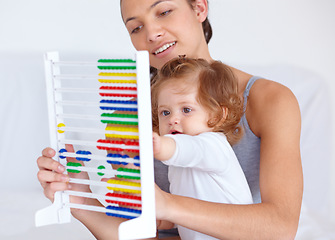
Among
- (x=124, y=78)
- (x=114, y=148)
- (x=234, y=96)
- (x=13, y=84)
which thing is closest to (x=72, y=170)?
(x=114, y=148)

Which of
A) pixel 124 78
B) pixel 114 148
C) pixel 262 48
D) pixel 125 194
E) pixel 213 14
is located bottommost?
pixel 125 194

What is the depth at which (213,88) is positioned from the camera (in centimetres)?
164

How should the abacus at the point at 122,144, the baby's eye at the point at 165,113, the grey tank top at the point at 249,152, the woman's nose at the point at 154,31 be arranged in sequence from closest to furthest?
the abacus at the point at 122,144 → the baby's eye at the point at 165,113 → the grey tank top at the point at 249,152 → the woman's nose at the point at 154,31

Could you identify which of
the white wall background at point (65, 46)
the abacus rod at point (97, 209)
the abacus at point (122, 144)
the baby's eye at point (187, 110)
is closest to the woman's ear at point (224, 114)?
the baby's eye at point (187, 110)

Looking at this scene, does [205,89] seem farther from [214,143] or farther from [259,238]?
[259,238]

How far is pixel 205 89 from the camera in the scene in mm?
1639

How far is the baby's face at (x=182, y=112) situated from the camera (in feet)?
5.24

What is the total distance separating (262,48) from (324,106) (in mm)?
571

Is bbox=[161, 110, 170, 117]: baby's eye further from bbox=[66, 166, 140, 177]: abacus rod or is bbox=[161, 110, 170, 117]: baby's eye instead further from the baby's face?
bbox=[66, 166, 140, 177]: abacus rod

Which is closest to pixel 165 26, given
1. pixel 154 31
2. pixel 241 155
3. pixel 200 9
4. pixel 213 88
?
pixel 154 31

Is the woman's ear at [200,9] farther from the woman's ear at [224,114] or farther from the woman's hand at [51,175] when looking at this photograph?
the woman's hand at [51,175]

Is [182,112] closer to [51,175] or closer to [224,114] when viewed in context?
[224,114]

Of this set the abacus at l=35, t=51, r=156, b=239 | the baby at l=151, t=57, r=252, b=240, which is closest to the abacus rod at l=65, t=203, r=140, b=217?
the abacus at l=35, t=51, r=156, b=239

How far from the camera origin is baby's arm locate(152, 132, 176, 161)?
1.31 m
